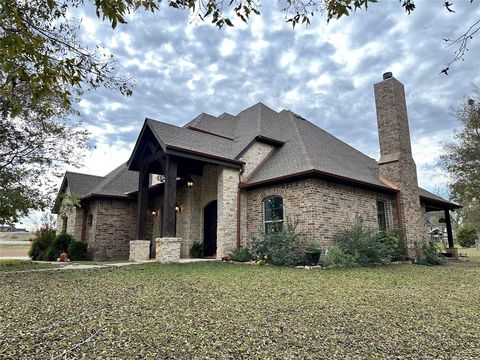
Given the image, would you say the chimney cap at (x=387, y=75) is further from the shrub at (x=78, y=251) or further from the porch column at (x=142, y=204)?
the shrub at (x=78, y=251)

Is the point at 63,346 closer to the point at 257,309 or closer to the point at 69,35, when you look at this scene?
the point at 257,309

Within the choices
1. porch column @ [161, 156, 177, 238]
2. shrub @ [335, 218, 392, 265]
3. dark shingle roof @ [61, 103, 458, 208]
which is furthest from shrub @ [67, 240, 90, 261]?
shrub @ [335, 218, 392, 265]

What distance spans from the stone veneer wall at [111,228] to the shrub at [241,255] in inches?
272

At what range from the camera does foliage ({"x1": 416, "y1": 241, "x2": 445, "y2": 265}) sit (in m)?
11.7

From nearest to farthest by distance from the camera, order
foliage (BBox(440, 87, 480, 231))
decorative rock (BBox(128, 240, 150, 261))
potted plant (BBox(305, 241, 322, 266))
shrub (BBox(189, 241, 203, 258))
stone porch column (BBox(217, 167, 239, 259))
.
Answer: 1. potted plant (BBox(305, 241, 322, 266))
2. stone porch column (BBox(217, 167, 239, 259))
3. decorative rock (BBox(128, 240, 150, 261))
4. shrub (BBox(189, 241, 203, 258))
5. foliage (BBox(440, 87, 480, 231))

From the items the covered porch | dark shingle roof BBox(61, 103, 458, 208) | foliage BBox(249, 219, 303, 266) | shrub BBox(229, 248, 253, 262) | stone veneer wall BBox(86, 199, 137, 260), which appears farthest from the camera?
stone veneer wall BBox(86, 199, 137, 260)

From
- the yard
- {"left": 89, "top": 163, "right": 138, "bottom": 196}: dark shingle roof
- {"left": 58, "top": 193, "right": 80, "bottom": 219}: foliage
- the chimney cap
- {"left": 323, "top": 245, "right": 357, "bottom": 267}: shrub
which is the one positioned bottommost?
the yard

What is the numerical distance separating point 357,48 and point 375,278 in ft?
17.1

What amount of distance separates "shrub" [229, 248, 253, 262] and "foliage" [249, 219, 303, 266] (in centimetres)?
25

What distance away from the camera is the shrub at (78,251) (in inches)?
546

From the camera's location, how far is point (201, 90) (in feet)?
48.0

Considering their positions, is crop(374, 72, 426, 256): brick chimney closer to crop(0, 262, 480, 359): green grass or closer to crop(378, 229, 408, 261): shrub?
crop(378, 229, 408, 261): shrub

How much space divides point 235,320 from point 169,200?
718cm

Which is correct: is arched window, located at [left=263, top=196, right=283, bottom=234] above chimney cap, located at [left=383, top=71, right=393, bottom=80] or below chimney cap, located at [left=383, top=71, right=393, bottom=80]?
below
